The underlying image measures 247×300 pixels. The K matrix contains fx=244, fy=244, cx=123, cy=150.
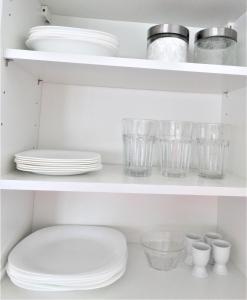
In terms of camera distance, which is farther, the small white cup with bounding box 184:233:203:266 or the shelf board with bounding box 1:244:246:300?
the small white cup with bounding box 184:233:203:266

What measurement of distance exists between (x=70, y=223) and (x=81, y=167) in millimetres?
361

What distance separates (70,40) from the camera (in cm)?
60

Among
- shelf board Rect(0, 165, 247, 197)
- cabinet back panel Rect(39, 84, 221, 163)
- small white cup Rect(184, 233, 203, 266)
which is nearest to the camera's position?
shelf board Rect(0, 165, 247, 197)

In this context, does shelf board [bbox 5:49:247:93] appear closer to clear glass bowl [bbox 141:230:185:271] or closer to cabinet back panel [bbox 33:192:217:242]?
cabinet back panel [bbox 33:192:217:242]

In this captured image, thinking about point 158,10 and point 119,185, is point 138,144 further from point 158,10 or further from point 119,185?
point 158,10

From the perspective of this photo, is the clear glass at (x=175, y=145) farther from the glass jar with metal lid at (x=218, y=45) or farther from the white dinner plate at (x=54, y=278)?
the white dinner plate at (x=54, y=278)

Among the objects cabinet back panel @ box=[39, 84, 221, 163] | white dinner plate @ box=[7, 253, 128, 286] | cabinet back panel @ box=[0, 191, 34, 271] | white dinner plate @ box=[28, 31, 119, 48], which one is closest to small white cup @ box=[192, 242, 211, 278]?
white dinner plate @ box=[7, 253, 128, 286]

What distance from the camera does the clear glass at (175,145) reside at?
0.73m

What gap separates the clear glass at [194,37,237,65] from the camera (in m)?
0.72

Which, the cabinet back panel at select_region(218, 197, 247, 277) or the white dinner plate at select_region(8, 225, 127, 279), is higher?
the cabinet back panel at select_region(218, 197, 247, 277)

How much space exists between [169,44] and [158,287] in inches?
25.9

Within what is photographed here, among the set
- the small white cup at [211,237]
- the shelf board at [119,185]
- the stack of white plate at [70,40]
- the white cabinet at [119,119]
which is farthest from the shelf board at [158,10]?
the small white cup at [211,237]

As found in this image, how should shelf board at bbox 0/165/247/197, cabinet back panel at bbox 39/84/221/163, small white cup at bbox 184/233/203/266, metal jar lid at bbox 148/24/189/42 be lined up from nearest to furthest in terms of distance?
1. shelf board at bbox 0/165/247/197
2. metal jar lid at bbox 148/24/189/42
3. small white cup at bbox 184/233/203/266
4. cabinet back panel at bbox 39/84/221/163

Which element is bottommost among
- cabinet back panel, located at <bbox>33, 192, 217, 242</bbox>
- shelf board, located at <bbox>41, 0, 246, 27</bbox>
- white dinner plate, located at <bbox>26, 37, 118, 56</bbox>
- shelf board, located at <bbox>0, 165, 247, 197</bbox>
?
cabinet back panel, located at <bbox>33, 192, 217, 242</bbox>
